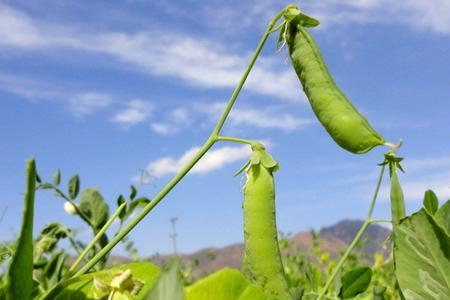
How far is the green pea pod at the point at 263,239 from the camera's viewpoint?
0.91m

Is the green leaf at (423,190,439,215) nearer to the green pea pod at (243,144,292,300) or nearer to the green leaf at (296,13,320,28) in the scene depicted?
the green pea pod at (243,144,292,300)

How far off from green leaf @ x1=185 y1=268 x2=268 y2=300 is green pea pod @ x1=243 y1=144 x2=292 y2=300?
0.24 meters

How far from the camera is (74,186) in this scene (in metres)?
2.21

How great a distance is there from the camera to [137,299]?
750 millimetres

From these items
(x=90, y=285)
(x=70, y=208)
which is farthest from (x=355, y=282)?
(x=70, y=208)

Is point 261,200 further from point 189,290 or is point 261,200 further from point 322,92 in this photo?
point 189,290

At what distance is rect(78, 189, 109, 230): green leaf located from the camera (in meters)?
2.11

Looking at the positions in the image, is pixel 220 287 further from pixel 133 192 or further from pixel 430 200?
pixel 133 192

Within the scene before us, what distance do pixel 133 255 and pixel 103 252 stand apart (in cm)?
378

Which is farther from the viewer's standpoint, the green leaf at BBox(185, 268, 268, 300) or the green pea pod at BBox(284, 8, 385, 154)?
the green pea pod at BBox(284, 8, 385, 154)

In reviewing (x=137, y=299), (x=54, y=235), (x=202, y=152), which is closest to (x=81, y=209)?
(x=54, y=235)

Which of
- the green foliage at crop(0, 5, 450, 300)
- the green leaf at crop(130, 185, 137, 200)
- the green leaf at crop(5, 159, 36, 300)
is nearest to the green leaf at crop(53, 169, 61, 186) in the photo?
the green leaf at crop(130, 185, 137, 200)

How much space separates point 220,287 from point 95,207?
1527 millimetres

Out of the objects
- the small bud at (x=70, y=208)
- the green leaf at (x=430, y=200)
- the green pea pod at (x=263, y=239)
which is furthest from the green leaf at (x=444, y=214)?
the small bud at (x=70, y=208)
